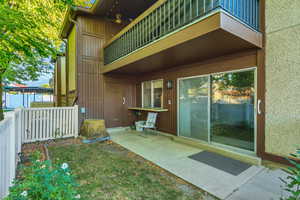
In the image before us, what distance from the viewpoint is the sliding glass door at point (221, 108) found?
367 cm

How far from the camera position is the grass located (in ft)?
7.41

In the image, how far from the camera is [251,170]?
3.02m

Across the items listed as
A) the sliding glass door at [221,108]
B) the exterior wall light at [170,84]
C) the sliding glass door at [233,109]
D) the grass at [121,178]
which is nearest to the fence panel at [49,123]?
the grass at [121,178]

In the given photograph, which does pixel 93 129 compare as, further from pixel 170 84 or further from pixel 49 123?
pixel 170 84

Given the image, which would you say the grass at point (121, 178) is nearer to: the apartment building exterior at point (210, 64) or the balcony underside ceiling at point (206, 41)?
the apartment building exterior at point (210, 64)

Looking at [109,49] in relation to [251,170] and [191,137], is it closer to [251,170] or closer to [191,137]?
[191,137]

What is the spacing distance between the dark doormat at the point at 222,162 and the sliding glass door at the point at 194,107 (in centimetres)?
79

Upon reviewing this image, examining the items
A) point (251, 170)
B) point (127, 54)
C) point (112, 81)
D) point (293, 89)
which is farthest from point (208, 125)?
point (112, 81)

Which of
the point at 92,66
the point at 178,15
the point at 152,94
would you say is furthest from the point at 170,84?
the point at 92,66

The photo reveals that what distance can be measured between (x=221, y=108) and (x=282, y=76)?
1.49 m

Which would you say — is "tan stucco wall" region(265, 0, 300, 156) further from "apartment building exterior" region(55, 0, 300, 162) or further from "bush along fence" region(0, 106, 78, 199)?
"bush along fence" region(0, 106, 78, 199)

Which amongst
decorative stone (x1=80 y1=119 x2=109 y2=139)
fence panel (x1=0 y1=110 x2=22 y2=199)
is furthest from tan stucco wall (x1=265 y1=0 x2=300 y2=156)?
decorative stone (x1=80 y1=119 x2=109 y2=139)

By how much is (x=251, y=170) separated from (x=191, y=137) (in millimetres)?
2049

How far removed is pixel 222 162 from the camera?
3.39m
